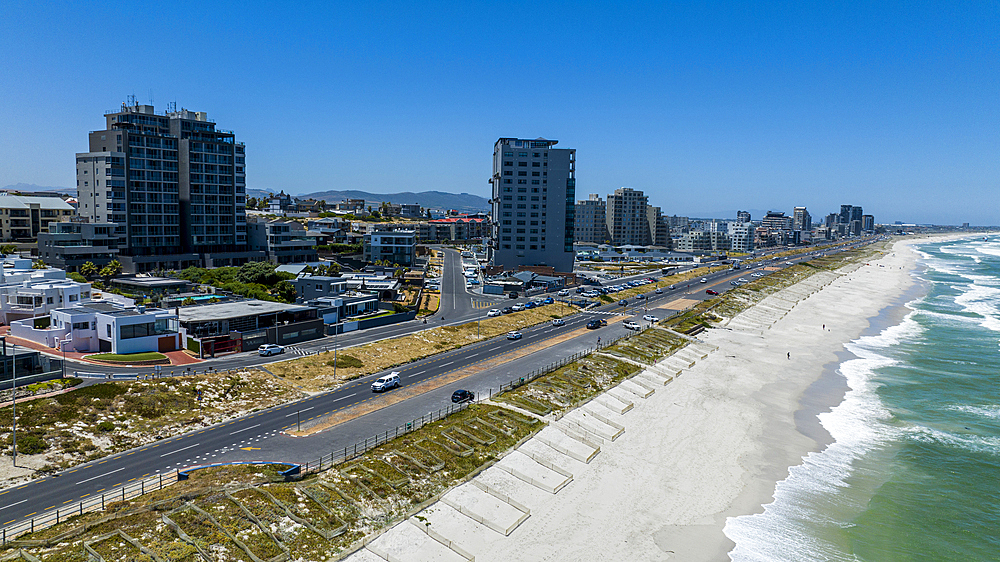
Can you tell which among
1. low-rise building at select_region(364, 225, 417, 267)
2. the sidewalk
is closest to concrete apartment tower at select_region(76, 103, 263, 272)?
low-rise building at select_region(364, 225, 417, 267)

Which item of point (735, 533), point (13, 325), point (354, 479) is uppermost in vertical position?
point (13, 325)

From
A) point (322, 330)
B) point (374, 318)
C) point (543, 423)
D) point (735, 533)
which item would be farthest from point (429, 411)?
point (374, 318)

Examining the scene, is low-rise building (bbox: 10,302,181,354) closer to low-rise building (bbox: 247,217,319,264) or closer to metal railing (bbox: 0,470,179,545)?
metal railing (bbox: 0,470,179,545)

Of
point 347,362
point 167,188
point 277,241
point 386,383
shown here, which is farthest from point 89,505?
point 277,241

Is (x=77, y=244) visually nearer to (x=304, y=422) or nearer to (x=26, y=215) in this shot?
(x=26, y=215)

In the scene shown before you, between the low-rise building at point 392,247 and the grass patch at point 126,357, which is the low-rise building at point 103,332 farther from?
the low-rise building at point 392,247

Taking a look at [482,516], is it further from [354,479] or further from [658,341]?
[658,341]
